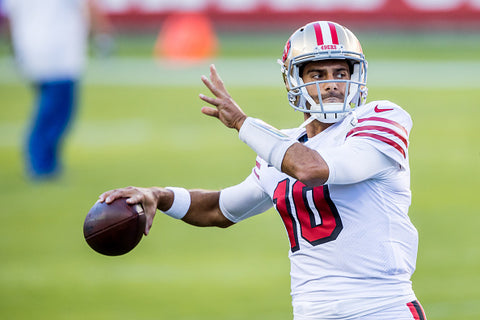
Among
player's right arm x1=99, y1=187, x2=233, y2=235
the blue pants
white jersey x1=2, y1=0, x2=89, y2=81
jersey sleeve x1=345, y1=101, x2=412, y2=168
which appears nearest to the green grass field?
the blue pants

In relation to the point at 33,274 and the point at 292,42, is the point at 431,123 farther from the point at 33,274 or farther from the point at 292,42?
the point at 292,42

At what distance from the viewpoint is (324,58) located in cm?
426

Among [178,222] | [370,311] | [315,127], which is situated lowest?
[370,311]

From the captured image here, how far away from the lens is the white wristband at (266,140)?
399cm

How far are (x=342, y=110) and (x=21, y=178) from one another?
8.35 metres

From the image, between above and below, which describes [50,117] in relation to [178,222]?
above

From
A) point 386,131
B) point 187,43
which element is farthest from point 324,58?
point 187,43

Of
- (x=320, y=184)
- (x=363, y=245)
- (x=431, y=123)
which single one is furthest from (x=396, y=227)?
(x=431, y=123)

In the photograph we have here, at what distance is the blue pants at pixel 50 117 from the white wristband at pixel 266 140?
7.44 meters

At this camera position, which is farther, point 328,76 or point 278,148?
point 328,76

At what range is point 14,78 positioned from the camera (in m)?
20.2

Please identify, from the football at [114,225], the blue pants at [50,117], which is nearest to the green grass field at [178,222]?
the blue pants at [50,117]

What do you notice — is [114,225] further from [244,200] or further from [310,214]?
[310,214]

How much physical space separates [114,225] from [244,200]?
709mm
